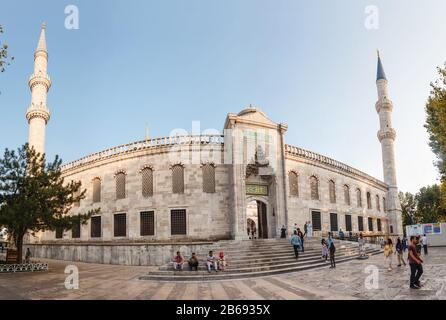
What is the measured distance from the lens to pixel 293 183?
26.1 meters

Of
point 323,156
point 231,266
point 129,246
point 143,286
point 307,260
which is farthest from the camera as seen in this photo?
point 323,156

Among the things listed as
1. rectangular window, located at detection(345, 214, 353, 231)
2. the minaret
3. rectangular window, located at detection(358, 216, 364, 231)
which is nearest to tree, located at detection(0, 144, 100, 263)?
the minaret

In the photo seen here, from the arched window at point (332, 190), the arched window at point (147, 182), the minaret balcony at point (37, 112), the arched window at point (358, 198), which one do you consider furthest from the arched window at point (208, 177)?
the minaret balcony at point (37, 112)

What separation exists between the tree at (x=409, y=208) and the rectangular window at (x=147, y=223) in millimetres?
46524

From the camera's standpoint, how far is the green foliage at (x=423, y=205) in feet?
157

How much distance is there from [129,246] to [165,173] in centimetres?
591

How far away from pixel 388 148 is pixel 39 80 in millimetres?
38723

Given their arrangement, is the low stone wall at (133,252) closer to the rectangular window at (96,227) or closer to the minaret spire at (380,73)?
the rectangular window at (96,227)

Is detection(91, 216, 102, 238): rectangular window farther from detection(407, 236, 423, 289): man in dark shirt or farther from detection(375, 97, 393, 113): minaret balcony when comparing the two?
detection(375, 97, 393, 113): minaret balcony

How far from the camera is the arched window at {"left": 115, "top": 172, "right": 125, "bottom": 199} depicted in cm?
2462
